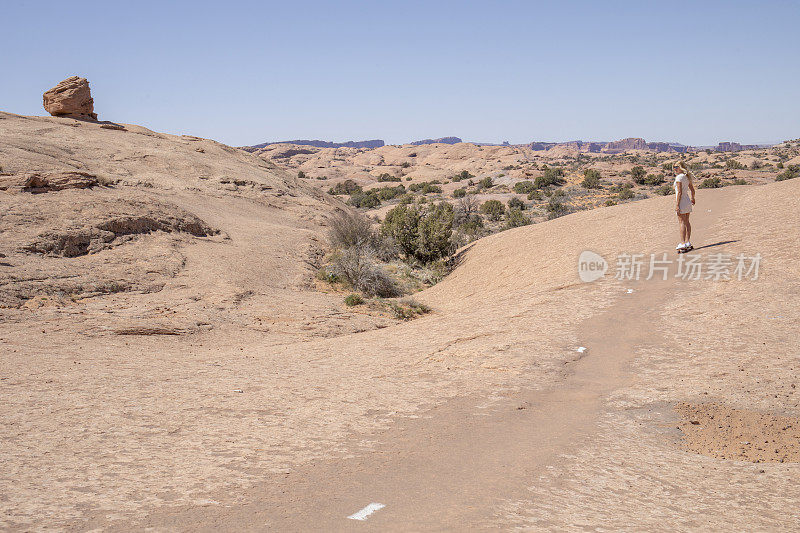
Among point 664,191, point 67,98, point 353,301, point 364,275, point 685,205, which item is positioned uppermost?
point 67,98

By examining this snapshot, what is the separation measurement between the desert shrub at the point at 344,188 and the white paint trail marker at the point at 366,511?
51000mm

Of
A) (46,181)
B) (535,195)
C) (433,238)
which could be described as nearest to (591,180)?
(535,195)

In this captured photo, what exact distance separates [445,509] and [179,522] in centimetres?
170

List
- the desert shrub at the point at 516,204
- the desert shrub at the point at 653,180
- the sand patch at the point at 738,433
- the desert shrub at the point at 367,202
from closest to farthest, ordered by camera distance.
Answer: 1. the sand patch at the point at 738,433
2. the desert shrub at the point at 516,204
3. the desert shrub at the point at 653,180
4. the desert shrub at the point at 367,202

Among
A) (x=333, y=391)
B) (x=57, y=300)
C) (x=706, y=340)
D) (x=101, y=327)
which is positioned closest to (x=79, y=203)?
(x=57, y=300)

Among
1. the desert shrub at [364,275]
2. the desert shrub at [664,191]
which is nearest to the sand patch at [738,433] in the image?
the desert shrub at [364,275]

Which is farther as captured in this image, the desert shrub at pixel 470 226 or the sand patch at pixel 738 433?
the desert shrub at pixel 470 226

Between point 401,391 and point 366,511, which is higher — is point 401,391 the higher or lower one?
the lower one

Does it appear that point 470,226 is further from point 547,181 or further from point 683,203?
point 547,181

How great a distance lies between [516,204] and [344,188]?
83.6 ft

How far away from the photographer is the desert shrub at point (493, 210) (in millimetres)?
32531

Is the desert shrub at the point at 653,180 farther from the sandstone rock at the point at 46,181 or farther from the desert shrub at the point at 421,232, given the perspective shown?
the sandstone rock at the point at 46,181

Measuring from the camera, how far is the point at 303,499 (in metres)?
3.80

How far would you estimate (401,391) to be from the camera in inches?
252
